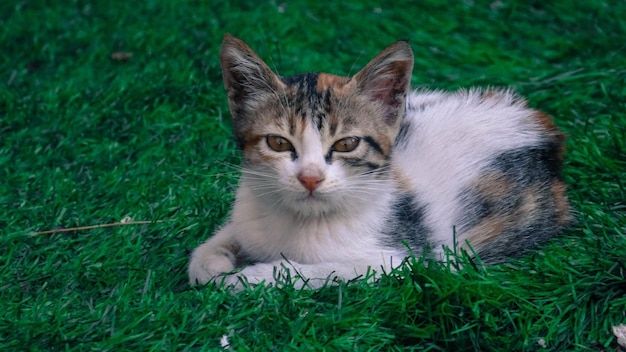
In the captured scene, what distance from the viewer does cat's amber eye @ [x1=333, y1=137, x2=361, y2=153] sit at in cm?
370

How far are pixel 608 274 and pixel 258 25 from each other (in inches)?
146

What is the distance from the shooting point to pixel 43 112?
5871mm

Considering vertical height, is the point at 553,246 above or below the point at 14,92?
above

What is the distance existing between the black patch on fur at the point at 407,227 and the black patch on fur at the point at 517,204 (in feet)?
0.64

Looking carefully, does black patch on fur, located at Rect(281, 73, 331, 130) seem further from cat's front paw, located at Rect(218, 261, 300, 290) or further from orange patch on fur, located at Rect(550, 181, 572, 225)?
orange patch on fur, located at Rect(550, 181, 572, 225)

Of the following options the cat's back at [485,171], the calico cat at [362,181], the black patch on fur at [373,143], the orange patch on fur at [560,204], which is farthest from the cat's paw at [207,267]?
the orange patch on fur at [560,204]

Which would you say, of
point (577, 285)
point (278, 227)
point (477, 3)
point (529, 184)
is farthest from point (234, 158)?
point (477, 3)

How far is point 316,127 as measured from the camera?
3.67 m

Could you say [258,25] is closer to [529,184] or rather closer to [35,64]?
[35,64]

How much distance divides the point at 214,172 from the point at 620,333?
2.37 m

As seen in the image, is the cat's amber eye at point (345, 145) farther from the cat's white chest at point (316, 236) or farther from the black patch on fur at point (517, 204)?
the black patch on fur at point (517, 204)

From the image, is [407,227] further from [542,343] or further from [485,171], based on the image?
[542,343]

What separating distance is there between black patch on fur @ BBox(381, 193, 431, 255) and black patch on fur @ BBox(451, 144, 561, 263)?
0.64 feet

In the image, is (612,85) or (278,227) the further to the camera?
(612,85)
